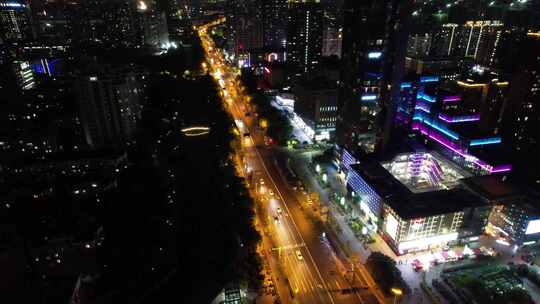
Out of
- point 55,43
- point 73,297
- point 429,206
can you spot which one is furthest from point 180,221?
point 55,43

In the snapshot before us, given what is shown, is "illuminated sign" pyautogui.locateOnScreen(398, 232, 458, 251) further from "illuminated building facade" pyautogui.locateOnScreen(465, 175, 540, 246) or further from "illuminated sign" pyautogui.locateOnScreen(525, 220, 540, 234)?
"illuminated sign" pyautogui.locateOnScreen(525, 220, 540, 234)

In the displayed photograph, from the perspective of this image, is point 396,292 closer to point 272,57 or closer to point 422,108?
point 422,108

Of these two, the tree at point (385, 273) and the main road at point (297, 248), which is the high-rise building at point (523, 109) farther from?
the main road at point (297, 248)

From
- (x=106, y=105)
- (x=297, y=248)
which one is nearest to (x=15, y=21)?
(x=106, y=105)

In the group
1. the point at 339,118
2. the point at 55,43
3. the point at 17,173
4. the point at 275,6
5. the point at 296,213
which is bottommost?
the point at 296,213

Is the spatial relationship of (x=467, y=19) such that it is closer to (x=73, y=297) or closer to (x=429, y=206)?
(x=429, y=206)

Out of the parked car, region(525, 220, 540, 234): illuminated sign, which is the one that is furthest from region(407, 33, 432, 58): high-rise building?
the parked car
